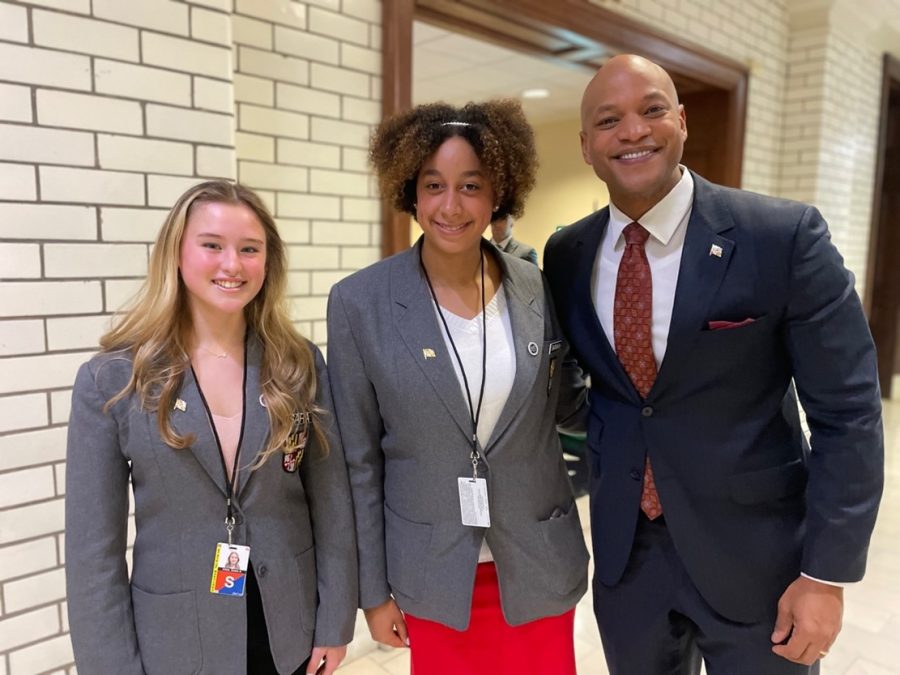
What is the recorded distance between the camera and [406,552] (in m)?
1.44

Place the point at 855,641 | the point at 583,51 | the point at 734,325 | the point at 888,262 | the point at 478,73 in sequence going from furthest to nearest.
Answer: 1. the point at 888,262
2. the point at 478,73
3. the point at 583,51
4. the point at 855,641
5. the point at 734,325

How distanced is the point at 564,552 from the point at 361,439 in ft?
1.74

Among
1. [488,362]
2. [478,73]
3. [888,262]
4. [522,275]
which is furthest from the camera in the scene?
[888,262]

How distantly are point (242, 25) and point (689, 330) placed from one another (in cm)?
190

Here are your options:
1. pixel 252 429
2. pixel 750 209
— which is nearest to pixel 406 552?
pixel 252 429

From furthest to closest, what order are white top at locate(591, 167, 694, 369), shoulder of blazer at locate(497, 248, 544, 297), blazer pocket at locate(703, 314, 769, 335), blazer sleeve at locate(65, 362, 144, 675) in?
shoulder of blazer at locate(497, 248, 544, 297), white top at locate(591, 167, 694, 369), blazer pocket at locate(703, 314, 769, 335), blazer sleeve at locate(65, 362, 144, 675)

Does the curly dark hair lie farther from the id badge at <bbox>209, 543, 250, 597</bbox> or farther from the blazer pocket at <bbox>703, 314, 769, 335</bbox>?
the id badge at <bbox>209, 543, 250, 597</bbox>

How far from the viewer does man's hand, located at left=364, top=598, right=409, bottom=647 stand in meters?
1.50

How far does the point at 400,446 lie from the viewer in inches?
56.2

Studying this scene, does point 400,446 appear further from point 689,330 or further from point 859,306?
point 859,306

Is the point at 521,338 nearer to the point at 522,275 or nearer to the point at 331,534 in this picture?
the point at 522,275

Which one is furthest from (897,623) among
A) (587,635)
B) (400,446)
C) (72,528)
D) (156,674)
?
(72,528)

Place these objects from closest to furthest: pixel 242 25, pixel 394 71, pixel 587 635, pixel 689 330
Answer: pixel 689 330
pixel 242 25
pixel 394 71
pixel 587 635

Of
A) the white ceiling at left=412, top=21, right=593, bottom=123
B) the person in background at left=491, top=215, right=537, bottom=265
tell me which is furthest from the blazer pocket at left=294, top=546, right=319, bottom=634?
the white ceiling at left=412, top=21, right=593, bottom=123
